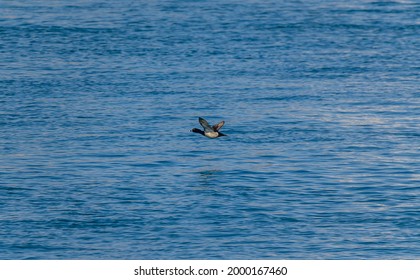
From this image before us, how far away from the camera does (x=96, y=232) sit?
32469 millimetres

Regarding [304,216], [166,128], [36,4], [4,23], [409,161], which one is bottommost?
[304,216]

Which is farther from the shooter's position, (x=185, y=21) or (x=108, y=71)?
(x=185, y=21)

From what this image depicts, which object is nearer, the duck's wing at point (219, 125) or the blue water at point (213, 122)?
the blue water at point (213, 122)

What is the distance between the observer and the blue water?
32.4 m

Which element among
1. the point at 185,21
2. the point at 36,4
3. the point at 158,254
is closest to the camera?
the point at 158,254

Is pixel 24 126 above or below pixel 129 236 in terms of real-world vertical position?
above

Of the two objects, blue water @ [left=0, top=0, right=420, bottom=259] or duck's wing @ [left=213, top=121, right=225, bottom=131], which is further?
duck's wing @ [left=213, top=121, right=225, bottom=131]

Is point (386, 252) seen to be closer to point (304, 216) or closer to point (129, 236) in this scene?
point (304, 216)

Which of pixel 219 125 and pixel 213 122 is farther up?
pixel 213 122

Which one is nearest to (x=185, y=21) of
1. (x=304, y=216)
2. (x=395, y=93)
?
(x=395, y=93)

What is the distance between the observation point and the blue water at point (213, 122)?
32375 millimetres

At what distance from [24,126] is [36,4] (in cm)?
2531

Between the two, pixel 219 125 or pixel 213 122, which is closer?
pixel 219 125

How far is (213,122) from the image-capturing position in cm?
4531
